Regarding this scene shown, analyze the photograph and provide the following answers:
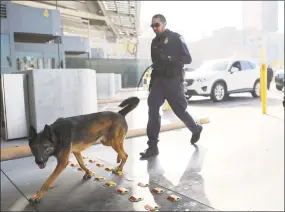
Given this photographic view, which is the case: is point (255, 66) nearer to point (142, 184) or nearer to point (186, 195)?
point (142, 184)

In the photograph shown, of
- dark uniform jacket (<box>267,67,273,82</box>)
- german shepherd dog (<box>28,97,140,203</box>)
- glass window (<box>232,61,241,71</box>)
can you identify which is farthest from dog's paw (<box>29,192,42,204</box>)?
dark uniform jacket (<box>267,67,273,82</box>)

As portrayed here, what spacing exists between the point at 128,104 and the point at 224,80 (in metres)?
0.53

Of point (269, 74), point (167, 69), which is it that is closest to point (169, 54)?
point (167, 69)

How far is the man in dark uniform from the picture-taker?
56 centimetres

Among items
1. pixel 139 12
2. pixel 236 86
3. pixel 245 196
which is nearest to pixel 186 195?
pixel 245 196

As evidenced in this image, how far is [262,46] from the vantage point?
35.1 inches

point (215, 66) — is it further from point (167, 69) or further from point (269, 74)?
point (167, 69)

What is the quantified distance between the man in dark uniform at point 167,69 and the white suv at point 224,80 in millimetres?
326

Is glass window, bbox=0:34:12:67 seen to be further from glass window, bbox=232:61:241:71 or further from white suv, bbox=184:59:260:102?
glass window, bbox=232:61:241:71

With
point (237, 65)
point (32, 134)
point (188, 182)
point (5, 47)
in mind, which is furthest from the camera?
point (5, 47)

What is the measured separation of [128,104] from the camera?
0.61 metres

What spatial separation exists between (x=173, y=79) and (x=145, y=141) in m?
0.28

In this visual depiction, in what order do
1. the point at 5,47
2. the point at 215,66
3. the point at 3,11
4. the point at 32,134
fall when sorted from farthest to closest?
1. the point at 5,47
2. the point at 3,11
3. the point at 215,66
4. the point at 32,134

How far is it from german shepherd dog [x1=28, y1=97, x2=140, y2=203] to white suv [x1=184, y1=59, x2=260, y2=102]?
445mm
